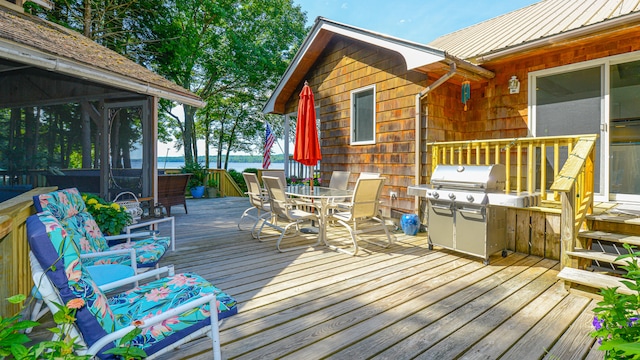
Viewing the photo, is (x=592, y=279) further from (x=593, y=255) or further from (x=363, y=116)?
(x=363, y=116)

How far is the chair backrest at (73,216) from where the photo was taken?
2.22m

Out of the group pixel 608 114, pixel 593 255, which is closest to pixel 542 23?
pixel 608 114

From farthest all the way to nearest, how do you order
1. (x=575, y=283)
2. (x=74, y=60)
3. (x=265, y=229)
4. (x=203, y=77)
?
(x=203, y=77)
(x=265, y=229)
(x=74, y=60)
(x=575, y=283)

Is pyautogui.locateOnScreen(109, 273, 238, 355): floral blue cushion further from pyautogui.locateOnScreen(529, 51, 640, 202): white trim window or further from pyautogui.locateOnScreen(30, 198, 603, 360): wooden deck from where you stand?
pyautogui.locateOnScreen(529, 51, 640, 202): white trim window

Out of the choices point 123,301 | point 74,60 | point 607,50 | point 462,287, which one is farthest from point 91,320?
point 607,50

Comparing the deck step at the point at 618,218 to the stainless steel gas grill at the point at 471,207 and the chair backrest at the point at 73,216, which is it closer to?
the stainless steel gas grill at the point at 471,207

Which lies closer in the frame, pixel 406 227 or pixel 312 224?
pixel 406 227

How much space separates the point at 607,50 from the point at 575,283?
10.1 feet

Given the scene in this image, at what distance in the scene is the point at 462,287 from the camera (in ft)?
10.2

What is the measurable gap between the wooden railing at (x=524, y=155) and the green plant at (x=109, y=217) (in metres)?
4.00

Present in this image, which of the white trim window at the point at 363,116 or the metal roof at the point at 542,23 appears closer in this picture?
the metal roof at the point at 542,23

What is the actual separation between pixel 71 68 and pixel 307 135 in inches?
127

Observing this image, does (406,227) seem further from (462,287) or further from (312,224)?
(462,287)

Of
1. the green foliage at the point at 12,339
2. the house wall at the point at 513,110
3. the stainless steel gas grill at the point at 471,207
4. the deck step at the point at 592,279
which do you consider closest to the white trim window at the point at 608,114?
the house wall at the point at 513,110
